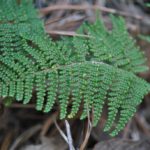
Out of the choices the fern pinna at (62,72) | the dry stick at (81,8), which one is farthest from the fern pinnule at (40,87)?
the dry stick at (81,8)

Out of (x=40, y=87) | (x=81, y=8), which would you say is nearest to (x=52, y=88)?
(x=40, y=87)

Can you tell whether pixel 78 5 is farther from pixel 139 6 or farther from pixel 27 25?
pixel 27 25

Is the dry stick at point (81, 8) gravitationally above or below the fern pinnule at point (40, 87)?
below

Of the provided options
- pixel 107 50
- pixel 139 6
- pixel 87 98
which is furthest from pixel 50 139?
pixel 139 6

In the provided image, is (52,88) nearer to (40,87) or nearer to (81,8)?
(40,87)

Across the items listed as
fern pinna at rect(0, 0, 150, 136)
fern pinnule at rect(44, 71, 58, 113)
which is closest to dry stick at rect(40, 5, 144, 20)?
fern pinna at rect(0, 0, 150, 136)

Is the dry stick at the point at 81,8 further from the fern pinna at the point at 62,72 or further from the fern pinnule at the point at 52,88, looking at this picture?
the fern pinnule at the point at 52,88

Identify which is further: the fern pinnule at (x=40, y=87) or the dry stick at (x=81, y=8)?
the dry stick at (x=81, y=8)

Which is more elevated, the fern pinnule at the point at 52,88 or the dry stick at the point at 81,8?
the fern pinnule at the point at 52,88
